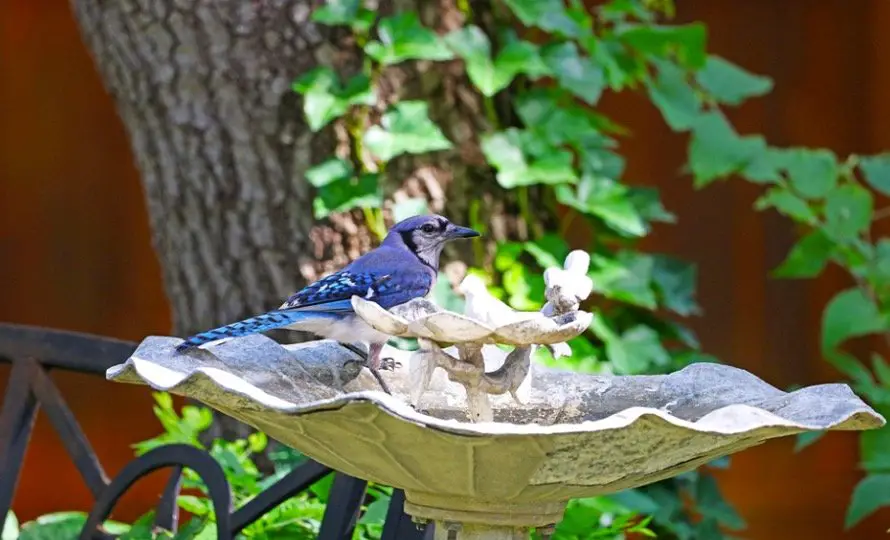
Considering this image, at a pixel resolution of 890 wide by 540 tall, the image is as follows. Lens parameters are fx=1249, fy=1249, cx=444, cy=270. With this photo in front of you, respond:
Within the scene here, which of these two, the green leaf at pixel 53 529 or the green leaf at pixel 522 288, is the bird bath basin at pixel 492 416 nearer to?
the green leaf at pixel 53 529

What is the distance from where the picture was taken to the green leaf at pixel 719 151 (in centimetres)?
334

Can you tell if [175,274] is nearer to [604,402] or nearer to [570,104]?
[570,104]

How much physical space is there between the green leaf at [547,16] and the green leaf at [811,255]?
836 millimetres

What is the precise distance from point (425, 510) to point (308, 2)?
5.66ft

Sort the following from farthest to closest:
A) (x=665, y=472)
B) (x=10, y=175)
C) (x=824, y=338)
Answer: (x=10, y=175), (x=824, y=338), (x=665, y=472)

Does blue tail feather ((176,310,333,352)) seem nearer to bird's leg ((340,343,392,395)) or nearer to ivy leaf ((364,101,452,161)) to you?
bird's leg ((340,343,392,395))

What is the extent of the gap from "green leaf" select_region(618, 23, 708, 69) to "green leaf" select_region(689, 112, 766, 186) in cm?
19

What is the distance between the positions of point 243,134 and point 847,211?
1.59 metres

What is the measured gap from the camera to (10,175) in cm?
443

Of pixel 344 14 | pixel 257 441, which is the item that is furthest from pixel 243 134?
pixel 257 441

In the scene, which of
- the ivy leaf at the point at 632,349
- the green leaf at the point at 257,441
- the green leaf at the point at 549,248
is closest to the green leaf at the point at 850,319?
the ivy leaf at the point at 632,349

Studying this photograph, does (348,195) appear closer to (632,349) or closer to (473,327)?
(632,349)

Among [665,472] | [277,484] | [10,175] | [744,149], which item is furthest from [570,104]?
[10,175]

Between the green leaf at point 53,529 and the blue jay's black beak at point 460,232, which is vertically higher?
the blue jay's black beak at point 460,232
